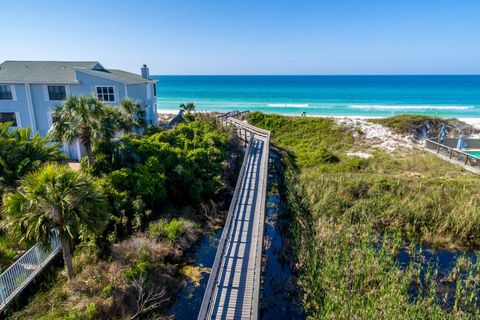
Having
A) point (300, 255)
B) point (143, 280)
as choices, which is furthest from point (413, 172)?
point (143, 280)

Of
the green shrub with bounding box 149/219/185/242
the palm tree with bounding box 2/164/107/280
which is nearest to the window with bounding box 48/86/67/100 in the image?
the green shrub with bounding box 149/219/185/242

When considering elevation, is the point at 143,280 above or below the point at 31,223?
below

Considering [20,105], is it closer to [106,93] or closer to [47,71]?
[47,71]

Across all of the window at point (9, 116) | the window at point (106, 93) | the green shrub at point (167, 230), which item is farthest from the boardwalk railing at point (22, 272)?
the window at point (9, 116)

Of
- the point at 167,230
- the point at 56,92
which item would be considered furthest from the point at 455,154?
the point at 56,92

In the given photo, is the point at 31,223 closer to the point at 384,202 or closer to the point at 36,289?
the point at 36,289

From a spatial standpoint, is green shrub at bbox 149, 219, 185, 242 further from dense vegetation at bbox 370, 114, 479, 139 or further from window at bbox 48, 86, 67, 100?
dense vegetation at bbox 370, 114, 479, 139
